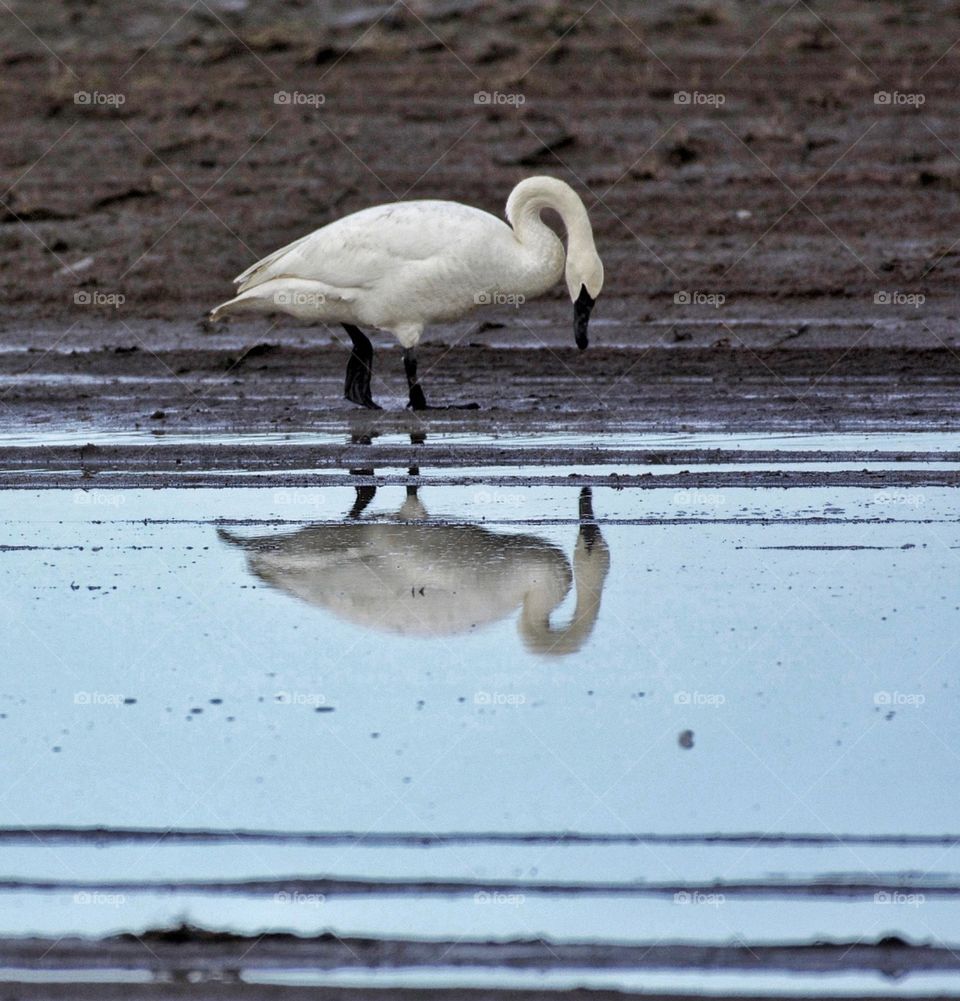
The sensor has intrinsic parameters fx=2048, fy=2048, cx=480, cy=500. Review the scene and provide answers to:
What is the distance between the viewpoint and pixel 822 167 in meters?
22.5

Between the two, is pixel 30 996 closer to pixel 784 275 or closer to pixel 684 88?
pixel 784 275

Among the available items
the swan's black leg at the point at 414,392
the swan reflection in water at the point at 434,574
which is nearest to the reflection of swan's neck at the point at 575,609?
the swan reflection in water at the point at 434,574

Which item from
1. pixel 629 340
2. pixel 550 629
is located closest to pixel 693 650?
pixel 550 629

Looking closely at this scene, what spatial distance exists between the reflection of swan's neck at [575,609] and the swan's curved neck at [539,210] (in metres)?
5.15

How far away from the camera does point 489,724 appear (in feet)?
20.8

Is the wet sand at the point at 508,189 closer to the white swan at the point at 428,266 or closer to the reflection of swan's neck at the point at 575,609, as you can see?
the white swan at the point at 428,266

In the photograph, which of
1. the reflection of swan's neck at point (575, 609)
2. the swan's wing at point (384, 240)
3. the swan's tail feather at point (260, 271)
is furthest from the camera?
the swan's tail feather at point (260, 271)

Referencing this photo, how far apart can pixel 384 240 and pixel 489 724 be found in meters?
7.74

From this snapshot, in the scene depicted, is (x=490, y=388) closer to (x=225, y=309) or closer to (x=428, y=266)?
(x=428, y=266)

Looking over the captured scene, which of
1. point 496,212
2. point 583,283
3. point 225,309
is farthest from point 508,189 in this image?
point 583,283

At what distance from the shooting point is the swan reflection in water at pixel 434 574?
7566 mm

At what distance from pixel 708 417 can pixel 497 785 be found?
7758mm

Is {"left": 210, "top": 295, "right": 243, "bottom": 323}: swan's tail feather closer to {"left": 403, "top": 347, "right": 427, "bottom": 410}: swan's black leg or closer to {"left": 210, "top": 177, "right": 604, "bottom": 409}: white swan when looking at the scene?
{"left": 210, "top": 177, "right": 604, "bottom": 409}: white swan

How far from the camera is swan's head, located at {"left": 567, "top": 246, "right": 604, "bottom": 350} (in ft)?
45.2
